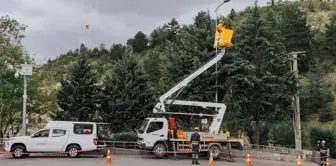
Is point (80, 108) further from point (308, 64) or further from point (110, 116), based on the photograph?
point (308, 64)

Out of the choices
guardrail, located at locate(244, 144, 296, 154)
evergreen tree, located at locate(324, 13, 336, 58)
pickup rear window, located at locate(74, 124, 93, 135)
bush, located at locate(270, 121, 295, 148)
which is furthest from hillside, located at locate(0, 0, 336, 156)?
evergreen tree, located at locate(324, 13, 336, 58)

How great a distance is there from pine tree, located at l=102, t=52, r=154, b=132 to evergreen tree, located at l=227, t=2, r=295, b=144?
7265mm

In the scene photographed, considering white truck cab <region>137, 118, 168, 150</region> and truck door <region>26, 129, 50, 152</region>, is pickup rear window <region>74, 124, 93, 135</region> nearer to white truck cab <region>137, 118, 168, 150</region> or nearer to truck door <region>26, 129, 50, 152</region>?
truck door <region>26, 129, 50, 152</region>

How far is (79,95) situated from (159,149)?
1012cm

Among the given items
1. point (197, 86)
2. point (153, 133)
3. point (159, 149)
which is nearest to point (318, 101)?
point (197, 86)

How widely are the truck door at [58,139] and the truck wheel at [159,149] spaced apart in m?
5.13

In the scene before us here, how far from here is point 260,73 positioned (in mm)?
27578

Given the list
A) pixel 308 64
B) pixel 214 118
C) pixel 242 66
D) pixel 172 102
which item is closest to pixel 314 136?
pixel 242 66

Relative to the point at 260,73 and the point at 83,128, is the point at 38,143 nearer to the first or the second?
the point at 83,128

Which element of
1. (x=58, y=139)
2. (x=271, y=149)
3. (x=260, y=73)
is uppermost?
(x=260, y=73)

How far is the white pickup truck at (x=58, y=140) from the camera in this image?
65.9ft

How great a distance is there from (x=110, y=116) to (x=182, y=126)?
5.69 meters

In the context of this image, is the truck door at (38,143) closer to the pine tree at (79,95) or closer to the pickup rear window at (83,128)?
the pickup rear window at (83,128)

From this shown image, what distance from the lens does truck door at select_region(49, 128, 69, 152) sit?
67.1 feet
